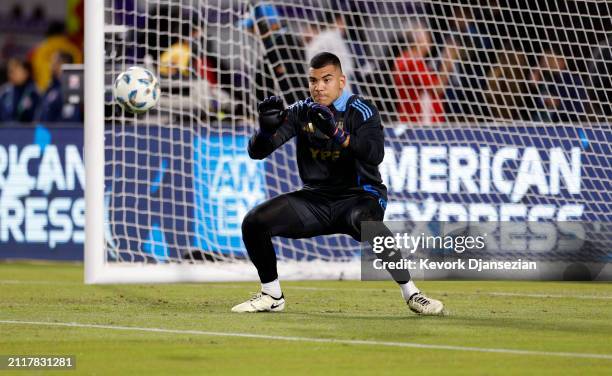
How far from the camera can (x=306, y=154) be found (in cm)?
921

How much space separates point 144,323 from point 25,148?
7.25m

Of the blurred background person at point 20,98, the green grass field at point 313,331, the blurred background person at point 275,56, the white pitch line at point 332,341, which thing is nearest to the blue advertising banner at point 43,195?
the blurred background person at point 275,56

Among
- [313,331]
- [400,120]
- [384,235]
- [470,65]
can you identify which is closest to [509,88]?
[470,65]

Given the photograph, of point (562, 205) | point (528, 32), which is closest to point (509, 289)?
point (562, 205)

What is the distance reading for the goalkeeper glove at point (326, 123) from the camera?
837 cm

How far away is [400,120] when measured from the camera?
14.1 metres

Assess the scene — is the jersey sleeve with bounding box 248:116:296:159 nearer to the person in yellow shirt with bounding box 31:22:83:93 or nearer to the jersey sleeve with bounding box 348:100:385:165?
the jersey sleeve with bounding box 348:100:385:165

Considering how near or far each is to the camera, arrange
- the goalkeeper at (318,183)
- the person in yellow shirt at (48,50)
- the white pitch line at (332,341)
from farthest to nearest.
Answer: the person in yellow shirt at (48,50), the goalkeeper at (318,183), the white pitch line at (332,341)

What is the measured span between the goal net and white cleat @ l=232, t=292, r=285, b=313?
Result: 368 centimetres

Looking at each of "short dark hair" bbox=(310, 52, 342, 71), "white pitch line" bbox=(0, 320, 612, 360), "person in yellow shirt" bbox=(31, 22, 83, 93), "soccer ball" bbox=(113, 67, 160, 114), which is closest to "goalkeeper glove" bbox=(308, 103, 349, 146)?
"short dark hair" bbox=(310, 52, 342, 71)

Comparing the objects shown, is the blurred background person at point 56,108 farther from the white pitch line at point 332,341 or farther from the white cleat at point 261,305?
the white pitch line at point 332,341

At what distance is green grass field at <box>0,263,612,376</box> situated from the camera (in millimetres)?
6219

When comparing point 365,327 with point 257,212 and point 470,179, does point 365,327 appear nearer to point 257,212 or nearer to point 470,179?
point 257,212

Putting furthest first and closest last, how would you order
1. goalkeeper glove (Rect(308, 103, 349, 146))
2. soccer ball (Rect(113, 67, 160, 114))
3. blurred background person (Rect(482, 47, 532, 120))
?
blurred background person (Rect(482, 47, 532, 120)), soccer ball (Rect(113, 67, 160, 114)), goalkeeper glove (Rect(308, 103, 349, 146))
